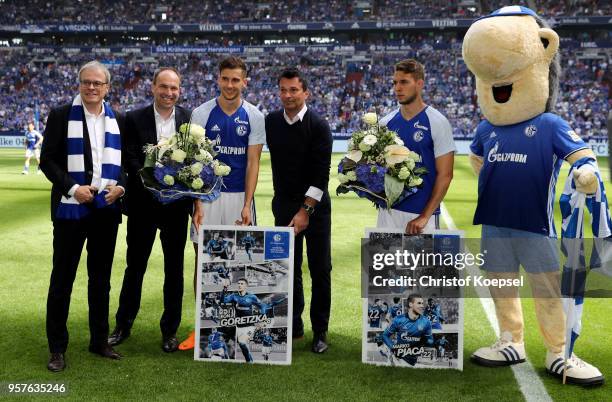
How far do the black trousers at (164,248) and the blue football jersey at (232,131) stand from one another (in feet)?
1.58

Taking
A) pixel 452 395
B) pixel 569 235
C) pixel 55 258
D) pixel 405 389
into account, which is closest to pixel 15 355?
pixel 55 258

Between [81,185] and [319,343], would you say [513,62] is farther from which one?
[81,185]

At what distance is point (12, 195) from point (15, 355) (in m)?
11.0

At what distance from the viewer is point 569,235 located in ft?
13.1

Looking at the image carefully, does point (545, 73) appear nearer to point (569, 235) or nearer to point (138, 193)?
point (569, 235)

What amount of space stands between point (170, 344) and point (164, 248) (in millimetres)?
727

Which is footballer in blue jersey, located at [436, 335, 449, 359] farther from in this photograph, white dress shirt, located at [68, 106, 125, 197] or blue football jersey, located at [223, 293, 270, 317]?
white dress shirt, located at [68, 106, 125, 197]

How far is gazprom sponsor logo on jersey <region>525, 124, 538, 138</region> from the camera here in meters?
4.18

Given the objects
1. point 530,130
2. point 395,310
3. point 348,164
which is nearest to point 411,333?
point 395,310

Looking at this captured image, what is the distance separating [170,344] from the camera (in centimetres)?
460

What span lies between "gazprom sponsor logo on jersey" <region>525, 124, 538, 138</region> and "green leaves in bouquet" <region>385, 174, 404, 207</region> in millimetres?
955

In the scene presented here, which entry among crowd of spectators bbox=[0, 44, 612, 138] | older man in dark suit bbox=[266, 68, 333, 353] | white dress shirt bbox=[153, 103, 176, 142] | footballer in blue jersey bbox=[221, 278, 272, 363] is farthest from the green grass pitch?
crowd of spectators bbox=[0, 44, 612, 138]

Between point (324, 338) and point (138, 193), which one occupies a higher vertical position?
point (138, 193)

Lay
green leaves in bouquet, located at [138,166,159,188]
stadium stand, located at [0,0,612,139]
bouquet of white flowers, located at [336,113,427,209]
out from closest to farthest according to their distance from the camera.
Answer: bouquet of white flowers, located at [336,113,427,209] < green leaves in bouquet, located at [138,166,159,188] < stadium stand, located at [0,0,612,139]
